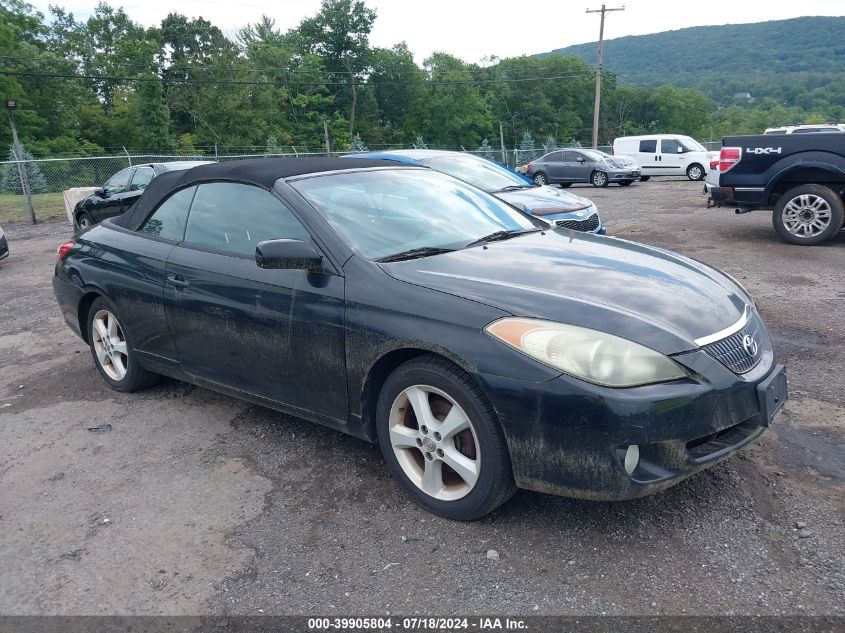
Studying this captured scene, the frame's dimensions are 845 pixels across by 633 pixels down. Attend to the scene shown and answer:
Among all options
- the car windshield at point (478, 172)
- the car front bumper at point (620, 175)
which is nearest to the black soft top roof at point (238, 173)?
the car windshield at point (478, 172)

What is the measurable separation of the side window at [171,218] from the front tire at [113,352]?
658 mm

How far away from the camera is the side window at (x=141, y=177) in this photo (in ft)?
Result: 41.3

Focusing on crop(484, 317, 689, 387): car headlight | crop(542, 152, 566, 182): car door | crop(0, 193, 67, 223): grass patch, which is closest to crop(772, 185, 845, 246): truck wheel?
crop(484, 317, 689, 387): car headlight

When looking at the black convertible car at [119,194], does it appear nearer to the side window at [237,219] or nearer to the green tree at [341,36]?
the side window at [237,219]

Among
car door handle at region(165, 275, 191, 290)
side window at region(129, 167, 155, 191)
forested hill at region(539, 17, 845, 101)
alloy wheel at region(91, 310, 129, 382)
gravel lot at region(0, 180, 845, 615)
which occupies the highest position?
forested hill at region(539, 17, 845, 101)

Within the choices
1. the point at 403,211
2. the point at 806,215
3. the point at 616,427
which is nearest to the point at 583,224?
the point at 806,215

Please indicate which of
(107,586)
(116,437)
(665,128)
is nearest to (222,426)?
(116,437)

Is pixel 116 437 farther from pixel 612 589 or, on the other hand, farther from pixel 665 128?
pixel 665 128

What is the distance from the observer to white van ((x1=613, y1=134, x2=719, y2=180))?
82.4 ft

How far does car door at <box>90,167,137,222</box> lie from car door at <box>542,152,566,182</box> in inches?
614

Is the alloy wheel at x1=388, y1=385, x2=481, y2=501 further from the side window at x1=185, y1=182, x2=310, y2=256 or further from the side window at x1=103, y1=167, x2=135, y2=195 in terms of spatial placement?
the side window at x1=103, y1=167, x2=135, y2=195

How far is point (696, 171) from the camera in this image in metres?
25.1

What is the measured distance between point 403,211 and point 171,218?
5.14 feet

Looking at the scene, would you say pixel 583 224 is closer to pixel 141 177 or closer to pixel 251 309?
pixel 251 309
